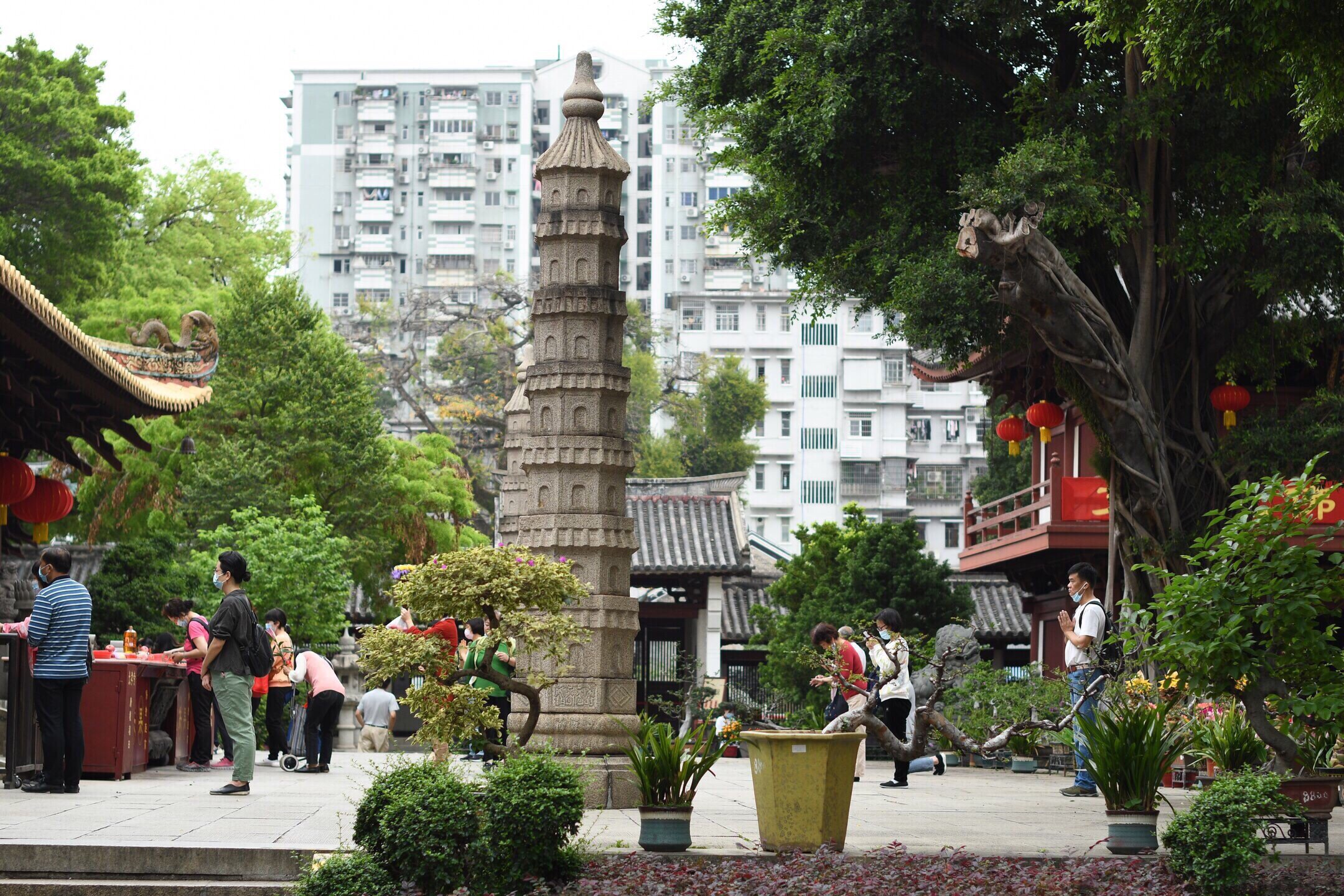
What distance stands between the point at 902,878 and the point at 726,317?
62.6 m

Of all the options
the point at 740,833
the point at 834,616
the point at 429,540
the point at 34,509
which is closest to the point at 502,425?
the point at 429,540

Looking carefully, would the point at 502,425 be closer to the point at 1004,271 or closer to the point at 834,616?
the point at 834,616

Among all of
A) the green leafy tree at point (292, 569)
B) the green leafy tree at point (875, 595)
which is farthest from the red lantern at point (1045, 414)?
the green leafy tree at point (292, 569)

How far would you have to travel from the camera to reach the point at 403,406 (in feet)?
245

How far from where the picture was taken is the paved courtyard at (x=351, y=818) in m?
8.05

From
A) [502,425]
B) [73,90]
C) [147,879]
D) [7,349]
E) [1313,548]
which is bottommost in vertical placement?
[147,879]

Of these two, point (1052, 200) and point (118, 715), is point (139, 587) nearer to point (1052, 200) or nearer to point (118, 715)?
point (118, 715)

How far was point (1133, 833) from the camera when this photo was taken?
8133 mm

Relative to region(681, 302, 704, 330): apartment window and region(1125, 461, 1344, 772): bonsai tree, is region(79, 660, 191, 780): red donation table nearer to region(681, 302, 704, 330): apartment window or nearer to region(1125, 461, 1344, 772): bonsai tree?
region(1125, 461, 1344, 772): bonsai tree

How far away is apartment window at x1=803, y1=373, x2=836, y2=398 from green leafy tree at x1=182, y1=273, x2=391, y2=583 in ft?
132

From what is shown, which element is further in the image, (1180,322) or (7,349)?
(1180,322)

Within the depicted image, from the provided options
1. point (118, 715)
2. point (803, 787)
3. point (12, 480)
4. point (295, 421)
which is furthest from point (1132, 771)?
point (295, 421)

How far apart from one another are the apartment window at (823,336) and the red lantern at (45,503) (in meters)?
51.3

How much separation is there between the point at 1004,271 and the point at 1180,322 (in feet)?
12.6
